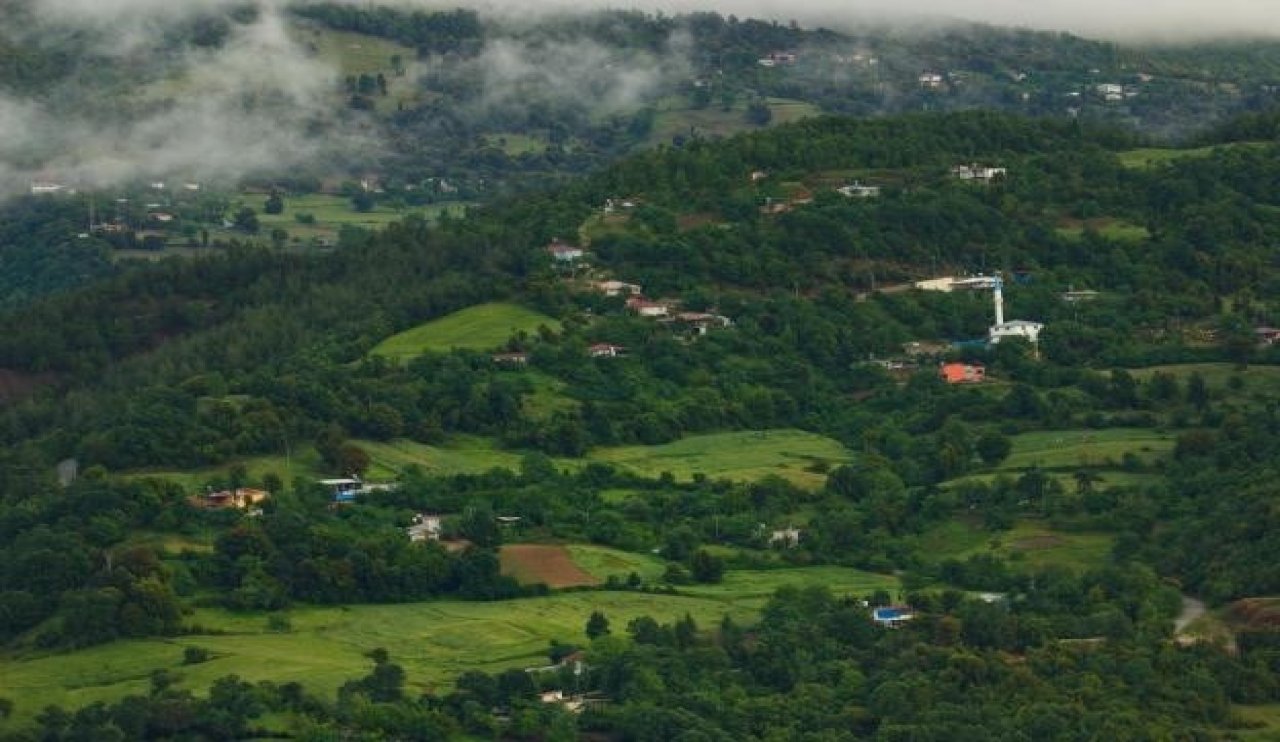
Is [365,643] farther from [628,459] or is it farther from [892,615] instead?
[628,459]

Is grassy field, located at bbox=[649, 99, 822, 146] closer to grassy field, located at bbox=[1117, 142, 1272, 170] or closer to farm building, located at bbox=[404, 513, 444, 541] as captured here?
grassy field, located at bbox=[1117, 142, 1272, 170]

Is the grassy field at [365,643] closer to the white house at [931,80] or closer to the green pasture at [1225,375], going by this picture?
the green pasture at [1225,375]

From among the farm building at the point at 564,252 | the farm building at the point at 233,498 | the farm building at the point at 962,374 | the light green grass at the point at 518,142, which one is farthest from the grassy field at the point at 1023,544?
the light green grass at the point at 518,142

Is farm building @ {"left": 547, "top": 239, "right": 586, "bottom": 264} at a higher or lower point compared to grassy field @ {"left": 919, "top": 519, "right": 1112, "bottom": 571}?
higher

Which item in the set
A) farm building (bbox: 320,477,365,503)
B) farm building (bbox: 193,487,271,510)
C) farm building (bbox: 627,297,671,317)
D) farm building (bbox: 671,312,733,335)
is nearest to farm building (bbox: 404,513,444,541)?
farm building (bbox: 320,477,365,503)

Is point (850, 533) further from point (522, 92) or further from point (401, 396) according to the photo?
point (522, 92)
